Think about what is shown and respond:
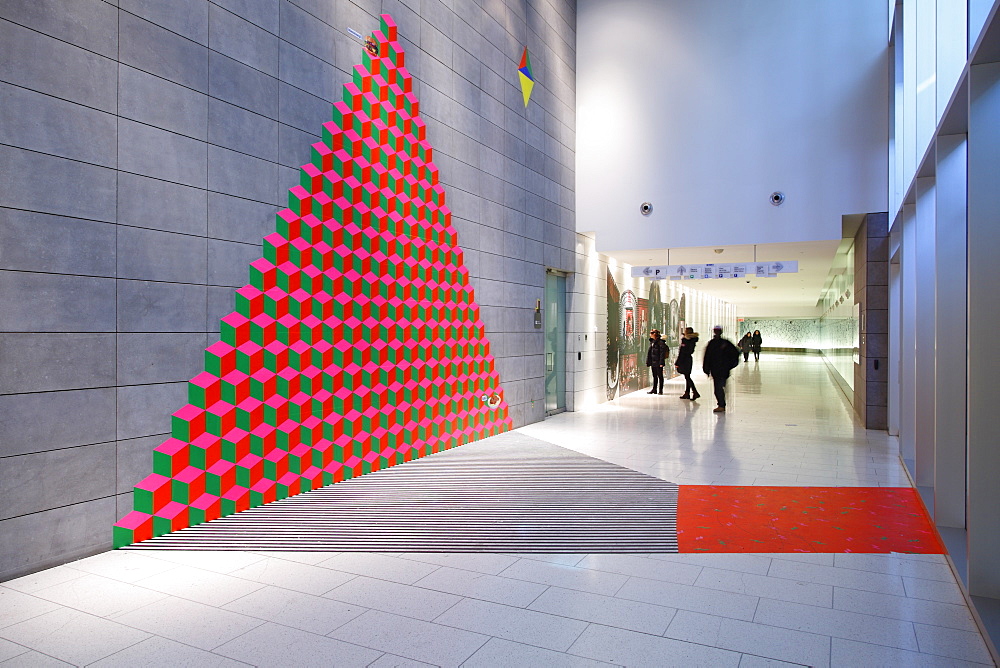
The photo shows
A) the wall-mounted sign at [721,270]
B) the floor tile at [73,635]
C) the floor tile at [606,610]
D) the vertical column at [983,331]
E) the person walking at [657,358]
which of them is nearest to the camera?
the floor tile at [73,635]

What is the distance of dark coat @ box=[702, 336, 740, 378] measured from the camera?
38.0 ft

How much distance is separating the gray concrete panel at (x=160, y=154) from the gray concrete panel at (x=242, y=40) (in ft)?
2.77

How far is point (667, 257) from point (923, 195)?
6.63 m

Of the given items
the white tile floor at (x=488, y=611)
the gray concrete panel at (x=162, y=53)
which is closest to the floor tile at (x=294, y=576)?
the white tile floor at (x=488, y=611)

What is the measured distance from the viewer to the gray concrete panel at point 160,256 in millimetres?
4477

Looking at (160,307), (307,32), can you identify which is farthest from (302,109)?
(160,307)

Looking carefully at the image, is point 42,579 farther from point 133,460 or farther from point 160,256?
point 160,256

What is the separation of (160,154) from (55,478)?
7.37 ft

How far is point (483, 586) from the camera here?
382 cm

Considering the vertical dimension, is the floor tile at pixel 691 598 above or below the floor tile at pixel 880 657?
below

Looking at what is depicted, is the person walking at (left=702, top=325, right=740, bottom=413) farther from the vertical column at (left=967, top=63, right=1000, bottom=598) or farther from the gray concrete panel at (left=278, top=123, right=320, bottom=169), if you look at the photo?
the vertical column at (left=967, top=63, right=1000, bottom=598)

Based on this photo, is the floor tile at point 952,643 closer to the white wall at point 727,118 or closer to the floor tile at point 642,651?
the floor tile at point 642,651

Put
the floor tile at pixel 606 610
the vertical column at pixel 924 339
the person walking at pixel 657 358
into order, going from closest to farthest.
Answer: the floor tile at pixel 606 610, the vertical column at pixel 924 339, the person walking at pixel 657 358

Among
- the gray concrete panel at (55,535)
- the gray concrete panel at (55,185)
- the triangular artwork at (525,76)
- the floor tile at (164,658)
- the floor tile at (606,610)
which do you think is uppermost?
the triangular artwork at (525,76)
